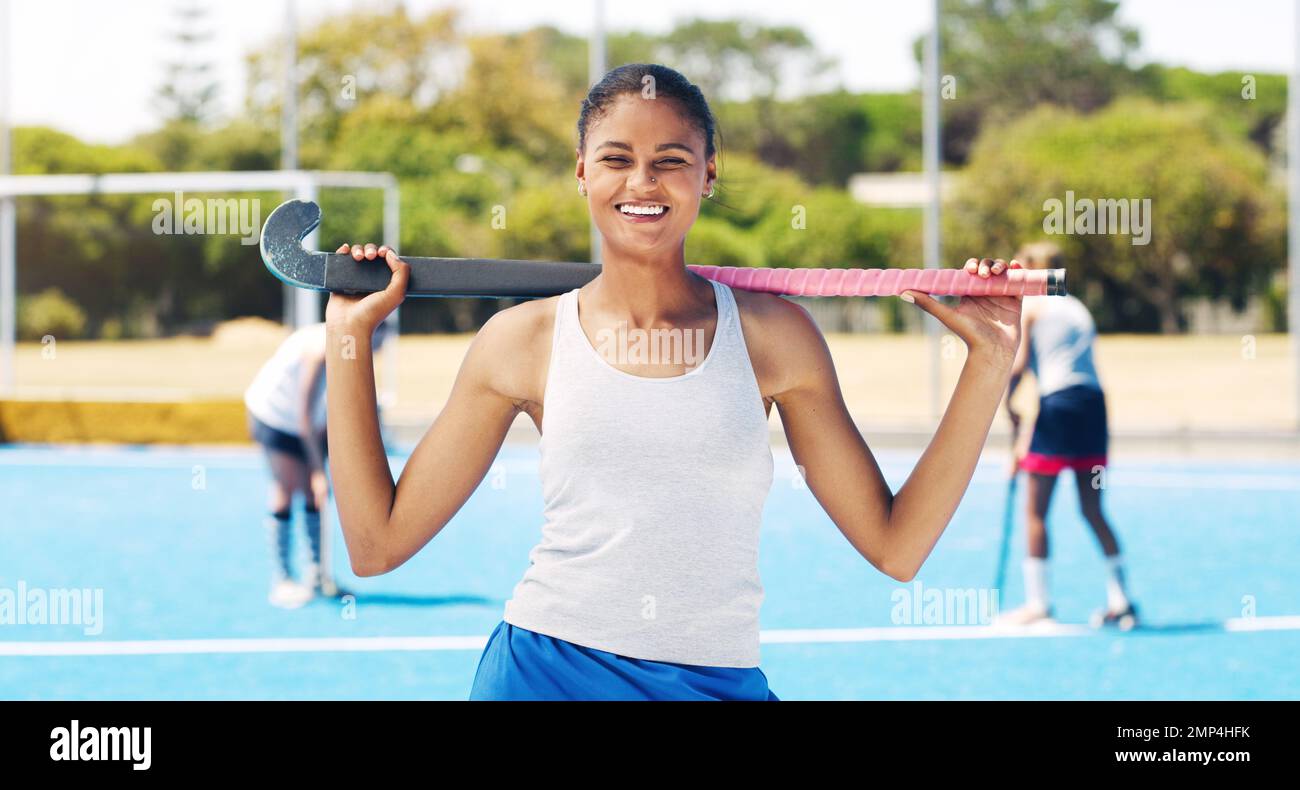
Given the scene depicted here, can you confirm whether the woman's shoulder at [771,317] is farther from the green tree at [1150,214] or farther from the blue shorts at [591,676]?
the green tree at [1150,214]

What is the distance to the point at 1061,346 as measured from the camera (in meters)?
7.25

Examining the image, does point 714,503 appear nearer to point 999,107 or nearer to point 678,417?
point 678,417

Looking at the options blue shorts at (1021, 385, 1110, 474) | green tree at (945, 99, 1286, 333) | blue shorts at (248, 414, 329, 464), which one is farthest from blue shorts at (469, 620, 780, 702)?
green tree at (945, 99, 1286, 333)

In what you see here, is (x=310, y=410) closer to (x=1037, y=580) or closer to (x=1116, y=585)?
(x=1037, y=580)

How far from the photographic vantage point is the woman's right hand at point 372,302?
2.08 m

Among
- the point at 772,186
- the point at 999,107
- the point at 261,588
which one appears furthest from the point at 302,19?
the point at 261,588

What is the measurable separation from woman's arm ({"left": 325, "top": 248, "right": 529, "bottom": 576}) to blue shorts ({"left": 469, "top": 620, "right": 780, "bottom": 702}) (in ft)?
0.71

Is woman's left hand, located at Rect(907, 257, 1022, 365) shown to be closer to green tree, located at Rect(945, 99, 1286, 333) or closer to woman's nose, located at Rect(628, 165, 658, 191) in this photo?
woman's nose, located at Rect(628, 165, 658, 191)

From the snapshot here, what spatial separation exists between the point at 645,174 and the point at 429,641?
16.2 feet

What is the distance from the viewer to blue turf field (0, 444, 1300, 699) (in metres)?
5.87

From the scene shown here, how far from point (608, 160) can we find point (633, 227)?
97 millimetres

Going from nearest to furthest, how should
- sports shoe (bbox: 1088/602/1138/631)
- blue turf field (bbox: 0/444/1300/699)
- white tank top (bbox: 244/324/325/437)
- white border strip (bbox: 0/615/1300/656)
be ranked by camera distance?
1. blue turf field (bbox: 0/444/1300/699)
2. white border strip (bbox: 0/615/1300/656)
3. sports shoe (bbox: 1088/602/1138/631)
4. white tank top (bbox: 244/324/325/437)

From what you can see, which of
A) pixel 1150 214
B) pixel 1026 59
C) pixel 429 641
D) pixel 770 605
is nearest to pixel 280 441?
pixel 429 641
